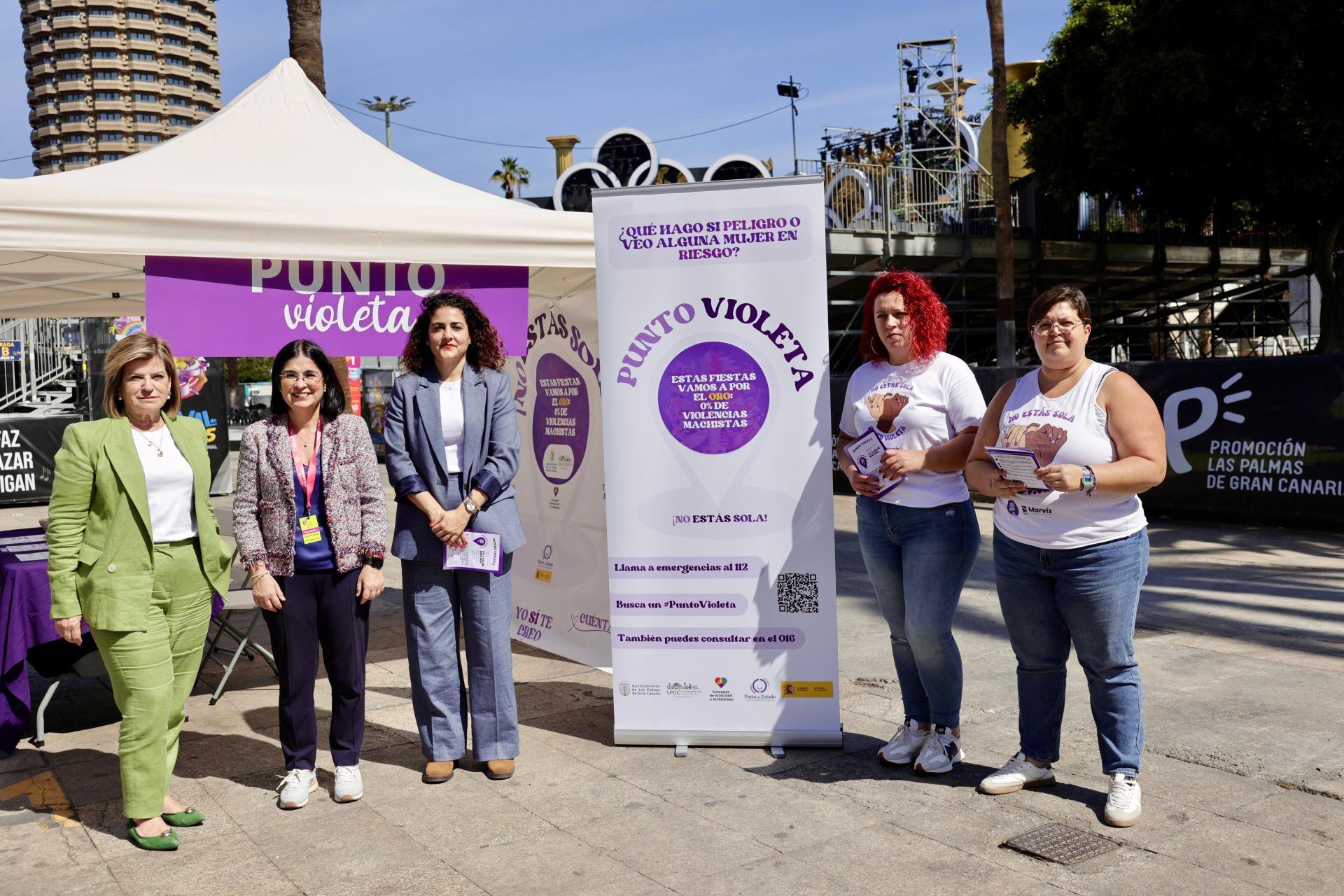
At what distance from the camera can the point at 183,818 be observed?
3.91 m

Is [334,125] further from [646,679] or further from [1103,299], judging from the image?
[1103,299]

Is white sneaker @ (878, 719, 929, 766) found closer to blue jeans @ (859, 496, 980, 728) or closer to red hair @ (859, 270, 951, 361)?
blue jeans @ (859, 496, 980, 728)

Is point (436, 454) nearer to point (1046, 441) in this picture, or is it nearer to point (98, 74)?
point (1046, 441)

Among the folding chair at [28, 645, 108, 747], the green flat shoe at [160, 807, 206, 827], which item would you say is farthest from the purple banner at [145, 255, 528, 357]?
the green flat shoe at [160, 807, 206, 827]

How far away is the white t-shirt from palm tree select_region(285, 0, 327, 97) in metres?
6.58

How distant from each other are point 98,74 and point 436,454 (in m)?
147

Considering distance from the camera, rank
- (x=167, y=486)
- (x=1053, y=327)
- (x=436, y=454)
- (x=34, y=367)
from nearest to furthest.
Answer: (x=1053, y=327) < (x=167, y=486) < (x=436, y=454) < (x=34, y=367)

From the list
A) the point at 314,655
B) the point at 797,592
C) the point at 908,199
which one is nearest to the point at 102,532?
the point at 314,655

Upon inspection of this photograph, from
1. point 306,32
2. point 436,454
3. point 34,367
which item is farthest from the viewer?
point 34,367

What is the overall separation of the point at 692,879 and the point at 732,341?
2.19m

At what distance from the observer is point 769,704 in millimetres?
4652

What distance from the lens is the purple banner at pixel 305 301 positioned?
16.0ft

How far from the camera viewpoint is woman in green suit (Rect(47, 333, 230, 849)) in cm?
375

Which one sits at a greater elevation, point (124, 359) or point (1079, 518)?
point (124, 359)
